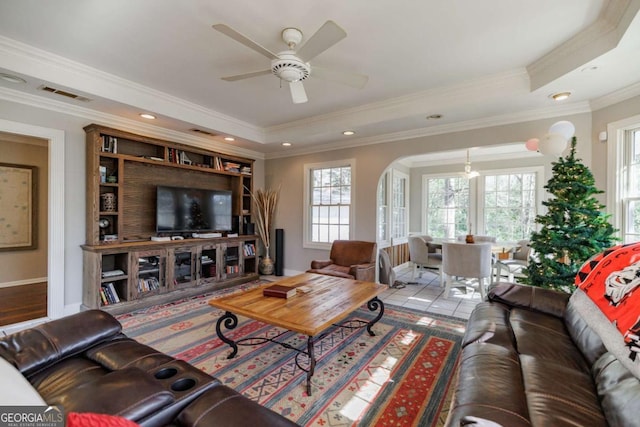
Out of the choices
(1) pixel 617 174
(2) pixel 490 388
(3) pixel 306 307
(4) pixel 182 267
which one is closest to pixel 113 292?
(4) pixel 182 267

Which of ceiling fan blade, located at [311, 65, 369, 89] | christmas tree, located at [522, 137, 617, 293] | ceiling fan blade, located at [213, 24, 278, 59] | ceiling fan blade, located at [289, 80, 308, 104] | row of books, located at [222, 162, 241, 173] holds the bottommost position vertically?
christmas tree, located at [522, 137, 617, 293]

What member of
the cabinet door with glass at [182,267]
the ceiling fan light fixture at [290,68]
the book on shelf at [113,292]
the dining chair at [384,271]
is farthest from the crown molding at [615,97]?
the book on shelf at [113,292]

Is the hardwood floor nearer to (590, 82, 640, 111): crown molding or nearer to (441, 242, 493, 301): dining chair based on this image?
(441, 242, 493, 301): dining chair

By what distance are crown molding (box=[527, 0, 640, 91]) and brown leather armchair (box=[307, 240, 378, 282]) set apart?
2.68 m

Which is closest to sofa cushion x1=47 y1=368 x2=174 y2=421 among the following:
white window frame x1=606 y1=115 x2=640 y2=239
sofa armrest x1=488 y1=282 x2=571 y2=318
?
sofa armrest x1=488 y1=282 x2=571 y2=318

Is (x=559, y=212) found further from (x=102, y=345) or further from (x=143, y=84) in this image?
(x=143, y=84)

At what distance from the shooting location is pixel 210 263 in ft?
14.8

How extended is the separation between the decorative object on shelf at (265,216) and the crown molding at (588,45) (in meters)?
4.30

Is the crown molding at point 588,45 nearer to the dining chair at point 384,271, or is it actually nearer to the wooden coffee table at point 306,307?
the wooden coffee table at point 306,307

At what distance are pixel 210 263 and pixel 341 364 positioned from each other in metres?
2.98

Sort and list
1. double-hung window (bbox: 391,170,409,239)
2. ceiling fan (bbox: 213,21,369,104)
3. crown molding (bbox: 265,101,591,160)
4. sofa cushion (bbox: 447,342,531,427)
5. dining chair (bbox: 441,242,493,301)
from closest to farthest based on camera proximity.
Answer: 1. sofa cushion (bbox: 447,342,531,427)
2. ceiling fan (bbox: 213,21,369,104)
3. crown molding (bbox: 265,101,591,160)
4. dining chair (bbox: 441,242,493,301)
5. double-hung window (bbox: 391,170,409,239)

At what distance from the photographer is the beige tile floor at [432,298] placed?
145 inches

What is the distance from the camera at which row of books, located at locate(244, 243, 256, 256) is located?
201 inches

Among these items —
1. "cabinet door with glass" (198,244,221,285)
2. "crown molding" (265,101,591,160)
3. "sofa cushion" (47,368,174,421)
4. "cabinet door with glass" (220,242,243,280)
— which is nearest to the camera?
"sofa cushion" (47,368,174,421)
